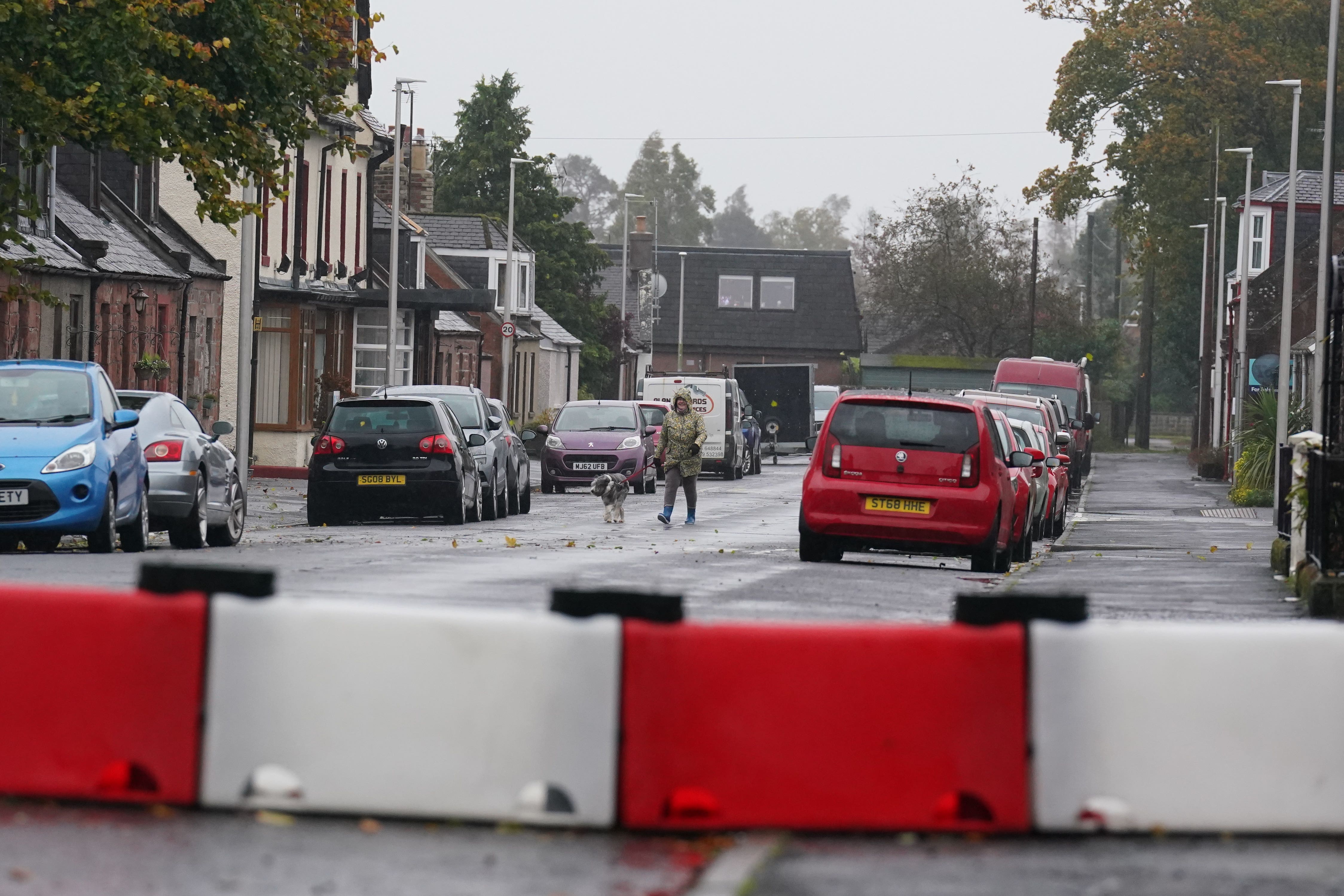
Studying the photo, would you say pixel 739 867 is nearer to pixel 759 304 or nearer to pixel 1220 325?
pixel 1220 325

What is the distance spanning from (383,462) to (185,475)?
549 centimetres

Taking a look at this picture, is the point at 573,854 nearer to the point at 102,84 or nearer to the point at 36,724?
the point at 36,724

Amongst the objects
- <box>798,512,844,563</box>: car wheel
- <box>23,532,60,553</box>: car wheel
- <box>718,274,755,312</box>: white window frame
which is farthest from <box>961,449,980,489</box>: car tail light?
<box>718,274,755,312</box>: white window frame

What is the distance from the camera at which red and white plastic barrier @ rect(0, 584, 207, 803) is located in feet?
20.6

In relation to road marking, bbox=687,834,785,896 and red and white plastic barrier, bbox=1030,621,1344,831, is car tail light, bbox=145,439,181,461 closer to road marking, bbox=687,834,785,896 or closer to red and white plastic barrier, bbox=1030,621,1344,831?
road marking, bbox=687,834,785,896

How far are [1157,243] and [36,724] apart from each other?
66931mm

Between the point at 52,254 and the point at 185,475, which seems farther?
the point at 52,254

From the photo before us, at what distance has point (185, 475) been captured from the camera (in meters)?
19.4

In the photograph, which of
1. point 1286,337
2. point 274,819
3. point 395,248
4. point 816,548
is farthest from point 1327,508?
point 395,248

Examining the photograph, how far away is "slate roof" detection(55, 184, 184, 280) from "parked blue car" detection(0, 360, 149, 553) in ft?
54.8

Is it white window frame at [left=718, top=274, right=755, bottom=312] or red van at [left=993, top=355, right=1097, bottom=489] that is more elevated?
white window frame at [left=718, top=274, right=755, bottom=312]

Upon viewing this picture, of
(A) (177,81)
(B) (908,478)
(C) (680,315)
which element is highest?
(C) (680,315)

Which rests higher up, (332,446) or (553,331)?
(553,331)

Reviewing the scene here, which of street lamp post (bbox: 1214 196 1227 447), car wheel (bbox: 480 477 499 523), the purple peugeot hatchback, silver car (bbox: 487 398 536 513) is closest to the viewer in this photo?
car wheel (bbox: 480 477 499 523)
